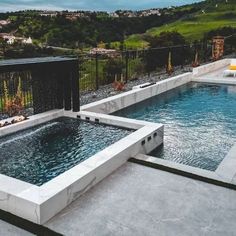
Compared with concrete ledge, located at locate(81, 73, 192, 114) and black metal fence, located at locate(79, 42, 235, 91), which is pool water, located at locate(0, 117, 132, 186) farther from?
black metal fence, located at locate(79, 42, 235, 91)

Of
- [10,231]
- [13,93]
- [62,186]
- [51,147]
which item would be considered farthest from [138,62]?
[10,231]

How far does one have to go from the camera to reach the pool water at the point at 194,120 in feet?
20.2

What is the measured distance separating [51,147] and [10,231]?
2567 mm

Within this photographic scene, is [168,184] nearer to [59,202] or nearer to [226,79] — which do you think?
[59,202]

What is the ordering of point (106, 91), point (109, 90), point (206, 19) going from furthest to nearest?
point (206, 19) < point (109, 90) < point (106, 91)

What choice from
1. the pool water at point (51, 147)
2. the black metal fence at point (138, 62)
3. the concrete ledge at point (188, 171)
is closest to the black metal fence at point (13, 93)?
the pool water at point (51, 147)

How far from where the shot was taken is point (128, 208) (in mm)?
4078

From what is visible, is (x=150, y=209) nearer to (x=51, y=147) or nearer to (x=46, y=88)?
(x=51, y=147)

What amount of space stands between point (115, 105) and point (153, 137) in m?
2.90

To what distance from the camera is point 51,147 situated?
6109mm

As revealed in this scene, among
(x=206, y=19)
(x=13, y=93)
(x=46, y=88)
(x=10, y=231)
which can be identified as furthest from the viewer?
(x=206, y=19)

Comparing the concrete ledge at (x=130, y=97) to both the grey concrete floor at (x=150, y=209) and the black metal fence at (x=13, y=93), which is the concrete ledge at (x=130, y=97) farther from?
the grey concrete floor at (x=150, y=209)

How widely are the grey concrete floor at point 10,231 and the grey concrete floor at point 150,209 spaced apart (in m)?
0.30

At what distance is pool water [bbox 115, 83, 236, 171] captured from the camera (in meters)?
6.16
